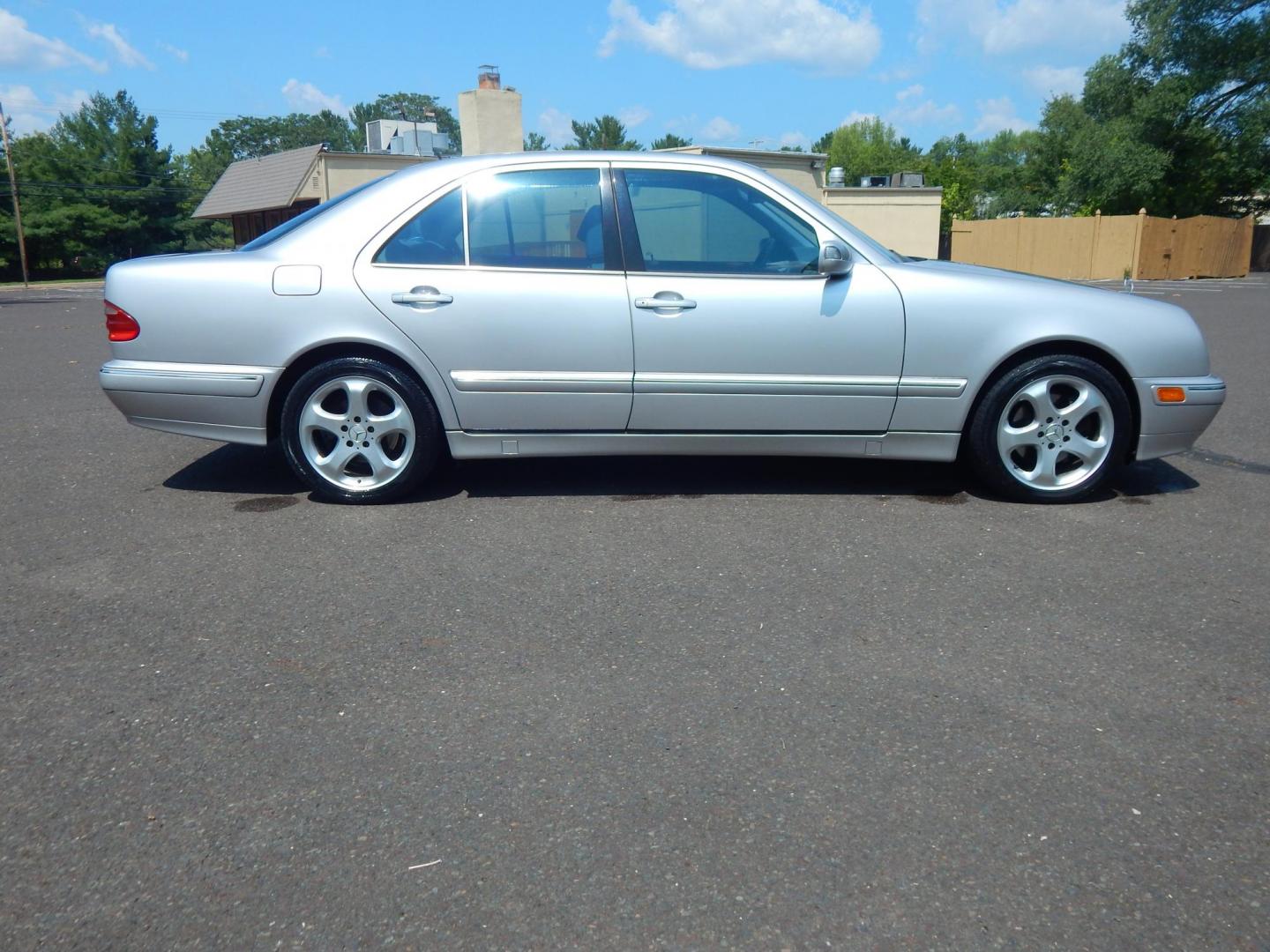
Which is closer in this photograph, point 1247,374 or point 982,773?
point 982,773

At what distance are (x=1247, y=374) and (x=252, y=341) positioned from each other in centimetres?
886

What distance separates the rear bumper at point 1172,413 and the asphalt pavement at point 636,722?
0.30 meters

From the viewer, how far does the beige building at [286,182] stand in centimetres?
2781

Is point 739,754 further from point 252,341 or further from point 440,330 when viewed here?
point 252,341

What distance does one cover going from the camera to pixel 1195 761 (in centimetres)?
281

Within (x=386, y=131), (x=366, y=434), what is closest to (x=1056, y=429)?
(x=366, y=434)

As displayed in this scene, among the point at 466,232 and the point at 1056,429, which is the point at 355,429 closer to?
the point at 466,232

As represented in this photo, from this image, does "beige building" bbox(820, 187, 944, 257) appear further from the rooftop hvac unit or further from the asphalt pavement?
the asphalt pavement

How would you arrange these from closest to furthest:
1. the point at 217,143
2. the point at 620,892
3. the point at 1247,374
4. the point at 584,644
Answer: the point at 620,892
the point at 584,644
the point at 1247,374
the point at 217,143

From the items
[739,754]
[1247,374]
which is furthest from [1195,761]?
[1247,374]

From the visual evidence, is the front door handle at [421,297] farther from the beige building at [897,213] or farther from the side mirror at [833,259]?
the beige building at [897,213]

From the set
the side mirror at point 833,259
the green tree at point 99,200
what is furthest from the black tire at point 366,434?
the green tree at point 99,200

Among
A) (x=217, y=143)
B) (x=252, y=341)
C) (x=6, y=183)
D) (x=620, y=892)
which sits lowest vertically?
(x=620, y=892)

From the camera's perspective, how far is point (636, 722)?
3029 mm
